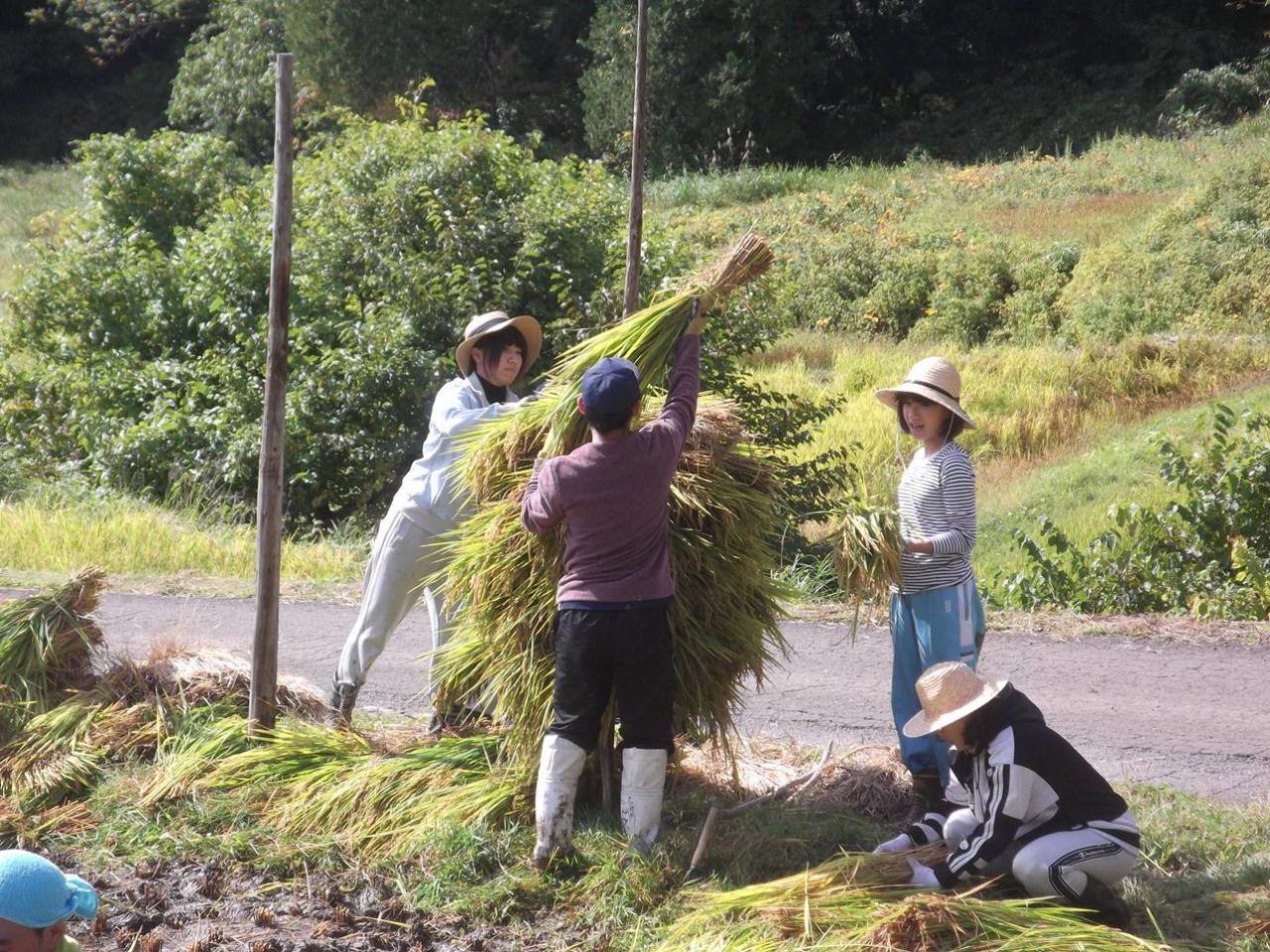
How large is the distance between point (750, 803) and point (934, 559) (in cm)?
105

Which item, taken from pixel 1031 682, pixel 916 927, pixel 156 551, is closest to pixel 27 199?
pixel 156 551

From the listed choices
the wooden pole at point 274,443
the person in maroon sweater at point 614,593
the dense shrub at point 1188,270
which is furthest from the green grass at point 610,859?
the dense shrub at point 1188,270

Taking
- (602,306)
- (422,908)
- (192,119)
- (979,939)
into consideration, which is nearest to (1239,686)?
(979,939)

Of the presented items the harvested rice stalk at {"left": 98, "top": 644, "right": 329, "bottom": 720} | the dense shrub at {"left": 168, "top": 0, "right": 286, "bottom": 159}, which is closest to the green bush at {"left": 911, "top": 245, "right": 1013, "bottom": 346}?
the harvested rice stalk at {"left": 98, "top": 644, "right": 329, "bottom": 720}

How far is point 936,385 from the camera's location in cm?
452

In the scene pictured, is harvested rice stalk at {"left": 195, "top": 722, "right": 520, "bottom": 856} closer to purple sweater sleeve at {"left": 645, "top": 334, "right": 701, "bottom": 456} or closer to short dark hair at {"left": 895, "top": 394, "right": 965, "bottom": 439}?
purple sweater sleeve at {"left": 645, "top": 334, "right": 701, "bottom": 456}

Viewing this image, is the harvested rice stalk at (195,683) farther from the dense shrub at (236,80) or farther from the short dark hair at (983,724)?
the dense shrub at (236,80)

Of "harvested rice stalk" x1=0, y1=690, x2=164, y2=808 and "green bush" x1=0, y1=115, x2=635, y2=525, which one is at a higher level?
"green bush" x1=0, y1=115, x2=635, y2=525

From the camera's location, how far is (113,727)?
5207 mm

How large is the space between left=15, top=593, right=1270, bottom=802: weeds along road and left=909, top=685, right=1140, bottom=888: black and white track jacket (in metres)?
1.46

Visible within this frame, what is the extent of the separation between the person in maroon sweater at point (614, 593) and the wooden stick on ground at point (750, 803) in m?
0.16

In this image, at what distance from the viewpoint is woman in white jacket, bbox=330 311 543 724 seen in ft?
16.5

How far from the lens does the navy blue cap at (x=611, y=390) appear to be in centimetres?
398

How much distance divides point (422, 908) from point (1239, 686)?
4.27 meters
